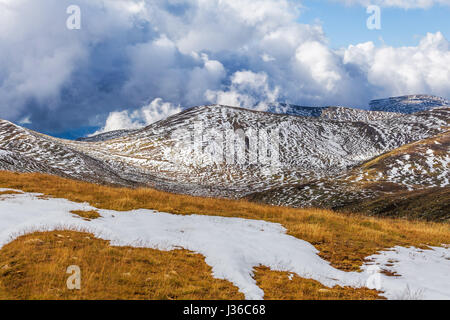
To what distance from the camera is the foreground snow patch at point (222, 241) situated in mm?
11250

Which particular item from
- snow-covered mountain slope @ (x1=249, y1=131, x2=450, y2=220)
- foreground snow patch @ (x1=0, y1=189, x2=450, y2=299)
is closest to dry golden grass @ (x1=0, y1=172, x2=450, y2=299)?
foreground snow patch @ (x1=0, y1=189, x2=450, y2=299)

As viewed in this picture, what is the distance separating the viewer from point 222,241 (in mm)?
14820

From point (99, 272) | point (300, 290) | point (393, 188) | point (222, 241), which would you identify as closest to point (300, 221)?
point (222, 241)

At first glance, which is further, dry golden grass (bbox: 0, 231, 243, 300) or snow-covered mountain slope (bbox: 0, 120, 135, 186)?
snow-covered mountain slope (bbox: 0, 120, 135, 186)

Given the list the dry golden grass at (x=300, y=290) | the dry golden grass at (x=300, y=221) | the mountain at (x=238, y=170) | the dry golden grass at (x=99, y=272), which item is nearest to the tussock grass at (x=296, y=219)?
the dry golden grass at (x=300, y=221)

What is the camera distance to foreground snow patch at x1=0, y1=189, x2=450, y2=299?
11250 mm

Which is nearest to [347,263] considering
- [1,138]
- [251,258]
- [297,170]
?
[251,258]

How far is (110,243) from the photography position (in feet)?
40.5

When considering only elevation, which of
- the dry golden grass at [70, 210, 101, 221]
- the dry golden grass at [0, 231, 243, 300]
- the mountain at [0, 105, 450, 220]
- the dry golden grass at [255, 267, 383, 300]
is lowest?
the dry golden grass at [255, 267, 383, 300]

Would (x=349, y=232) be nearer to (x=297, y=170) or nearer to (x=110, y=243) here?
(x=110, y=243)

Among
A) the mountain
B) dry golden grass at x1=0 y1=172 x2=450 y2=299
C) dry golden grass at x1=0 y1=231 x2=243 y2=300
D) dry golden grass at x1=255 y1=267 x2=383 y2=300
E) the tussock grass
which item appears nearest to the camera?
dry golden grass at x1=0 y1=231 x2=243 y2=300

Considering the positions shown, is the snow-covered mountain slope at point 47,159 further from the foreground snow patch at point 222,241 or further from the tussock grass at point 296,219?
the foreground snow patch at point 222,241

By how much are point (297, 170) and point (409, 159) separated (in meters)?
61.1

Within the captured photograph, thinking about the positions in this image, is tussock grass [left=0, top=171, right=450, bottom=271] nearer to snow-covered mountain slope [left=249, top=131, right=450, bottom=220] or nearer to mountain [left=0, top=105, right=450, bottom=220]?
mountain [left=0, top=105, right=450, bottom=220]
